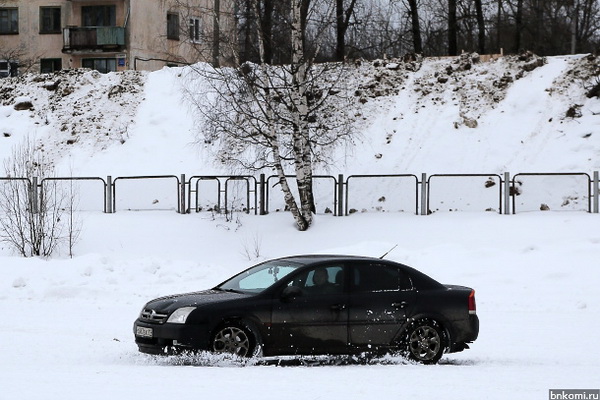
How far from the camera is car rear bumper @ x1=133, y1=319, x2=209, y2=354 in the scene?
11805 millimetres

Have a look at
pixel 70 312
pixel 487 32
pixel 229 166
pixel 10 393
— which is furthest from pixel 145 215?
pixel 487 32

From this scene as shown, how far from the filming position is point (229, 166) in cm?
3122

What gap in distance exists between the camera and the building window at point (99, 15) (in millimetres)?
56906

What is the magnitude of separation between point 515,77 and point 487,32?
81.5 feet

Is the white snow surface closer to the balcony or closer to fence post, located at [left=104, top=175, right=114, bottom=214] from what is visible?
fence post, located at [left=104, top=175, right=114, bottom=214]

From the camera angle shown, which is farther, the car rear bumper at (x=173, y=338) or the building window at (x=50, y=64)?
the building window at (x=50, y=64)

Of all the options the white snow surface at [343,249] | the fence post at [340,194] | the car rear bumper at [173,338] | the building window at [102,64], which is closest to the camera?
the white snow surface at [343,249]

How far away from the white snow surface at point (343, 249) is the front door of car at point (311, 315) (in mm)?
374

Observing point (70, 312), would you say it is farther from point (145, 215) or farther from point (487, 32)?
point (487, 32)

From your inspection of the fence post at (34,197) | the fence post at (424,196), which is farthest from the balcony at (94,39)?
the fence post at (424,196)

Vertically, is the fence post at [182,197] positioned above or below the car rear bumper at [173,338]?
above

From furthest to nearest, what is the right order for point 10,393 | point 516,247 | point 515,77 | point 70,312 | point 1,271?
point 515,77 < point 516,247 < point 1,271 < point 70,312 < point 10,393

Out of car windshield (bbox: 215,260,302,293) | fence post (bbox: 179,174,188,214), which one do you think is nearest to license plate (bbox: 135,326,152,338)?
car windshield (bbox: 215,260,302,293)

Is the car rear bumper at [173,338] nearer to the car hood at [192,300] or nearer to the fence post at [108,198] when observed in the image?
the car hood at [192,300]
